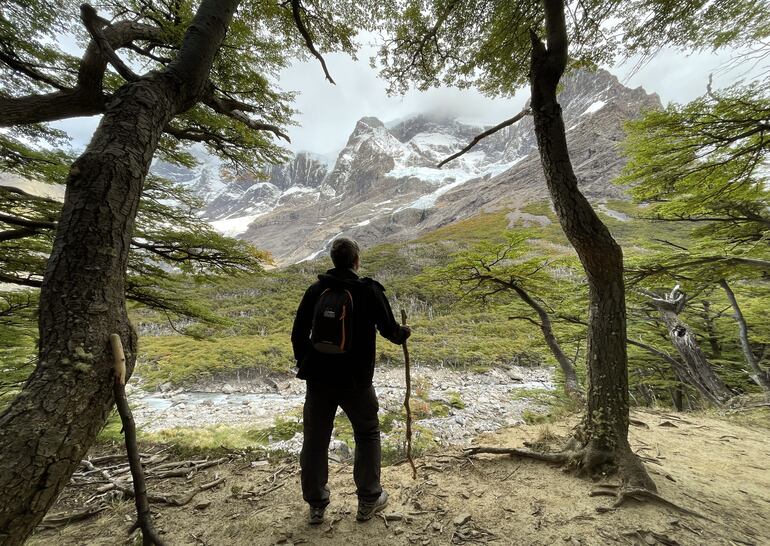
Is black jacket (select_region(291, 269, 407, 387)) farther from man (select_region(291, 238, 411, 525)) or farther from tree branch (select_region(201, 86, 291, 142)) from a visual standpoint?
tree branch (select_region(201, 86, 291, 142))

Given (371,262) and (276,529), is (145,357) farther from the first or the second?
(371,262)

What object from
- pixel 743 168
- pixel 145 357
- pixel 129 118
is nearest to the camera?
pixel 129 118

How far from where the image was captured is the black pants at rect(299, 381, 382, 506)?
7.93ft

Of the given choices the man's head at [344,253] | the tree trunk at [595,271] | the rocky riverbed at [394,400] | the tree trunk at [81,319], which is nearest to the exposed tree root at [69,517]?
the tree trunk at [81,319]

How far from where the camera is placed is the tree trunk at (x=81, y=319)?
1.14 meters

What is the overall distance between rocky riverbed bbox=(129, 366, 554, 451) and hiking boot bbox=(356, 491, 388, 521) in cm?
687

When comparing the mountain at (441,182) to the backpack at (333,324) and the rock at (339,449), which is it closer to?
the rock at (339,449)

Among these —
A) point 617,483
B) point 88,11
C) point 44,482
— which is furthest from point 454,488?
point 88,11

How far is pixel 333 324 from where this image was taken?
7.45 ft

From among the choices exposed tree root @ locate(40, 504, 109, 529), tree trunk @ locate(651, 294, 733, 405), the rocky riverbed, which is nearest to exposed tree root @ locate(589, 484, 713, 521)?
exposed tree root @ locate(40, 504, 109, 529)

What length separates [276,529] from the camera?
2381 millimetres

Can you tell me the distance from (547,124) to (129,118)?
3222mm

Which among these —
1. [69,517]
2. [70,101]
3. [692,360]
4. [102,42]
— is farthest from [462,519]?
[692,360]

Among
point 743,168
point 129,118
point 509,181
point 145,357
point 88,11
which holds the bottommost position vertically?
point 145,357
